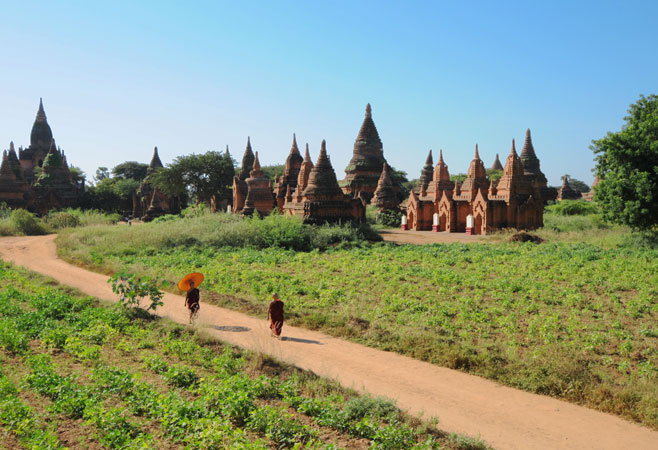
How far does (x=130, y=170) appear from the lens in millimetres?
75750

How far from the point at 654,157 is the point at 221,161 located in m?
37.2

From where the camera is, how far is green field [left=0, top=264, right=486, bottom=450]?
5.33 meters

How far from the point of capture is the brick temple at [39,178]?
41.0 metres

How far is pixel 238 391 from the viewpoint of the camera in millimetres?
6414

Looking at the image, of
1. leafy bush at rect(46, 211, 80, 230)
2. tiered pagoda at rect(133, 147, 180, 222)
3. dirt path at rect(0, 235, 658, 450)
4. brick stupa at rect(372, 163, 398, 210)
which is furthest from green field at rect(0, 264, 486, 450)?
tiered pagoda at rect(133, 147, 180, 222)

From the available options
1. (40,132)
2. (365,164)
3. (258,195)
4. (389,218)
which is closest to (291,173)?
(365,164)

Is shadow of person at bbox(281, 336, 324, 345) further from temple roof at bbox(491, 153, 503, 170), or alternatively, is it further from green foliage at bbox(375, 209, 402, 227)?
temple roof at bbox(491, 153, 503, 170)

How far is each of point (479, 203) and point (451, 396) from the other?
953 inches

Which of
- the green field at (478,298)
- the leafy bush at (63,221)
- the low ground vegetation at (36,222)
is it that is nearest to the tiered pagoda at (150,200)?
the low ground vegetation at (36,222)

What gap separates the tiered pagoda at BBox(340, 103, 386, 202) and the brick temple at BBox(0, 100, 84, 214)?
2748 cm

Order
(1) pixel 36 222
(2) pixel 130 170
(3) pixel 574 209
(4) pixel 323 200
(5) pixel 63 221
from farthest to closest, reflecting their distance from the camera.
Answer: (2) pixel 130 170, (3) pixel 574 209, (5) pixel 63 221, (1) pixel 36 222, (4) pixel 323 200

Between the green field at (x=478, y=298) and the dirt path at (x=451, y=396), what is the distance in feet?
1.14

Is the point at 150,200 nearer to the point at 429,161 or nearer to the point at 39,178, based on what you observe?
the point at 39,178

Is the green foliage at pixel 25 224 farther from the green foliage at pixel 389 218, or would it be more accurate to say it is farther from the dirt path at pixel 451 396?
the dirt path at pixel 451 396
